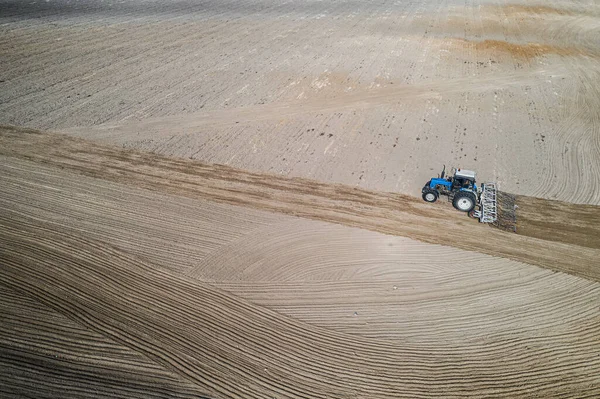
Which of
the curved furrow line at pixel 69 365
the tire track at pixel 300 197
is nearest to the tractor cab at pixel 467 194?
the tire track at pixel 300 197

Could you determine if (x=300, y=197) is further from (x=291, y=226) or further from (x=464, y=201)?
(x=464, y=201)

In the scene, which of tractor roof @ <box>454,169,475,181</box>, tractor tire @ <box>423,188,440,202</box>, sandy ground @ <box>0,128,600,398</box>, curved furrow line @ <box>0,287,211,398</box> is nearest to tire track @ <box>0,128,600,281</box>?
sandy ground @ <box>0,128,600,398</box>

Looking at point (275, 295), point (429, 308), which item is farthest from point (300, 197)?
point (429, 308)

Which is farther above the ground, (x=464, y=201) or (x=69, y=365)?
(x=464, y=201)

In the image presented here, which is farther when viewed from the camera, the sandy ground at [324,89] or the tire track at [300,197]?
the sandy ground at [324,89]

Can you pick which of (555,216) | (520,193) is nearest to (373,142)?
(520,193)

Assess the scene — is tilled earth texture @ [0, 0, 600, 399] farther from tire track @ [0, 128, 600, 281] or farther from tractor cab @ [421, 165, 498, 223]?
tractor cab @ [421, 165, 498, 223]

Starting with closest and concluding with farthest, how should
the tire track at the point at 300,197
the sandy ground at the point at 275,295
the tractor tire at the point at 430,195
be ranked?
the sandy ground at the point at 275,295 < the tire track at the point at 300,197 < the tractor tire at the point at 430,195

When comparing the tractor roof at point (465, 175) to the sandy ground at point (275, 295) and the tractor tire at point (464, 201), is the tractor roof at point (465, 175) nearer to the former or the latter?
the tractor tire at point (464, 201)
